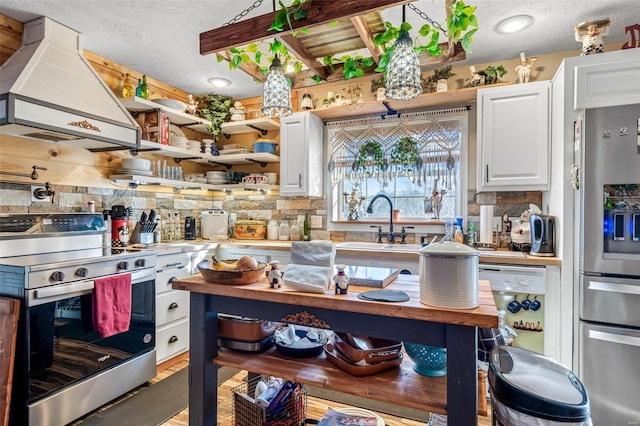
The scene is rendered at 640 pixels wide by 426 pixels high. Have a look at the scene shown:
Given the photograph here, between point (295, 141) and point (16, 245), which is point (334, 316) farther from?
point (295, 141)

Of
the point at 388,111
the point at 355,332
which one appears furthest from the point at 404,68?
the point at 388,111

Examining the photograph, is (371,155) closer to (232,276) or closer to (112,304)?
(232,276)

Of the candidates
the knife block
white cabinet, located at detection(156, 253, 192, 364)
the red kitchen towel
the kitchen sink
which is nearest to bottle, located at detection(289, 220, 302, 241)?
the kitchen sink

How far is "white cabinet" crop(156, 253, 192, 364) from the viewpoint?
278 cm

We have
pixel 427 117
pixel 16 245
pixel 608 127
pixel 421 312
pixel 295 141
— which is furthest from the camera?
pixel 295 141

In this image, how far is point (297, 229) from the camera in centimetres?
382

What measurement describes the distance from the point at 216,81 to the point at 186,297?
7.25ft

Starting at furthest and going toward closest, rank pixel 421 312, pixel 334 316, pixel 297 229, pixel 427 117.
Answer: pixel 297 229 → pixel 427 117 → pixel 334 316 → pixel 421 312

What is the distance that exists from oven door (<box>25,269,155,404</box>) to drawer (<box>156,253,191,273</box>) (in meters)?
0.27

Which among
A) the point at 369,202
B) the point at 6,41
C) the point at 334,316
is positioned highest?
the point at 6,41

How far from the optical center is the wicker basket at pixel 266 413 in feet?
5.15

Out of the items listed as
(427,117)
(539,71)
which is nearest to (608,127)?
(539,71)

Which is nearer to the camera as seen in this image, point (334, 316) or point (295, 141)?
point (334, 316)

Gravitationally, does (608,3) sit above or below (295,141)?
above
